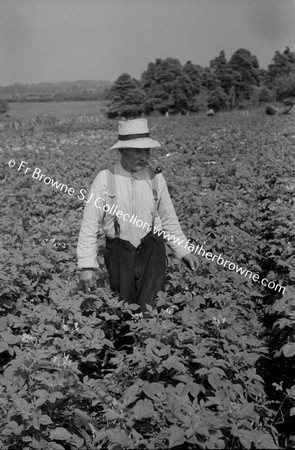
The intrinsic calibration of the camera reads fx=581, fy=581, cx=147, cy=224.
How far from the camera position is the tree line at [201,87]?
62250 mm

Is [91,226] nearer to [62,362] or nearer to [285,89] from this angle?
[62,362]

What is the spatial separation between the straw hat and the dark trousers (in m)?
0.61

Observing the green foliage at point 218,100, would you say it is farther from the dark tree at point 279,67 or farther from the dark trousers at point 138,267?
the dark trousers at point 138,267

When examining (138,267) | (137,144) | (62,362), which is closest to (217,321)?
(138,267)

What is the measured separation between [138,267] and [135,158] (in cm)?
71

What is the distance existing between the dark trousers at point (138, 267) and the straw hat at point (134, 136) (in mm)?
605

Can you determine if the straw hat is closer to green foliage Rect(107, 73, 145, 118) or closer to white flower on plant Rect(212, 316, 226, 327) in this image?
white flower on plant Rect(212, 316, 226, 327)

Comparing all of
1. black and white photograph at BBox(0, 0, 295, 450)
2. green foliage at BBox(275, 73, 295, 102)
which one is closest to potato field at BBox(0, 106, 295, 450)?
black and white photograph at BBox(0, 0, 295, 450)

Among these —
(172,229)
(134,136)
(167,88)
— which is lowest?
(172,229)

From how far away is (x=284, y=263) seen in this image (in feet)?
14.9

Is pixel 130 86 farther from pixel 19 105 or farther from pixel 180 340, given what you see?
pixel 180 340

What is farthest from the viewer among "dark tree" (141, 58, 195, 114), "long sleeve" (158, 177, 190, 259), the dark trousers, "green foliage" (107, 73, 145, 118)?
"dark tree" (141, 58, 195, 114)

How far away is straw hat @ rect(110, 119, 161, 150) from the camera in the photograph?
3457 millimetres

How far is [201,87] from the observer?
2744 inches
